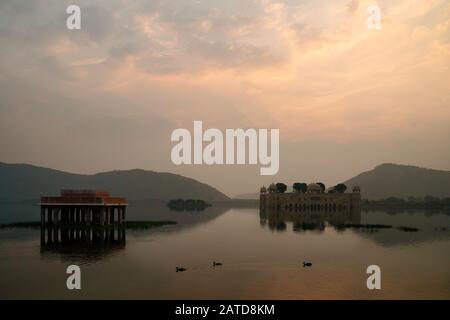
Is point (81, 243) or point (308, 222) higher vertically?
point (81, 243)

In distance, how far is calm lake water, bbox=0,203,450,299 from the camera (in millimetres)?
38125

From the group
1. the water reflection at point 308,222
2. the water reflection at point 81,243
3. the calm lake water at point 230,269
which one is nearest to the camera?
the calm lake water at point 230,269

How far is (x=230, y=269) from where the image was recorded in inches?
1897

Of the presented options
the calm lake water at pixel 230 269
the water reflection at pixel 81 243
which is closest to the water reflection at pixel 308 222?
the calm lake water at pixel 230 269

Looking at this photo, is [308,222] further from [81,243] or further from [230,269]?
[230,269]

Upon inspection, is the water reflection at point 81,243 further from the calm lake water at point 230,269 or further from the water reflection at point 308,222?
the water reflection at point 308,222

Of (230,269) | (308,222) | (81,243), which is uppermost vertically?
(81,243)

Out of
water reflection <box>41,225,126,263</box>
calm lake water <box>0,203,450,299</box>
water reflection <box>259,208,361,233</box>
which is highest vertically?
water reflection <box>41,225,126,263</box>

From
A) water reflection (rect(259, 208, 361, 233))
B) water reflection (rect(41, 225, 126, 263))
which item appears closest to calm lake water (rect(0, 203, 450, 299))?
water reflection (rect(41, 225, 126, 263))

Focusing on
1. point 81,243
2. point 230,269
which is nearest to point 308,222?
point 81,243

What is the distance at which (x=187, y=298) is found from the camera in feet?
118

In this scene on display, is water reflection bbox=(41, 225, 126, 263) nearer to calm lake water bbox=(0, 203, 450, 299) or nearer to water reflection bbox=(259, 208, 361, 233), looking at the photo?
calm lake water bbox=(0, 203, 450, 299)

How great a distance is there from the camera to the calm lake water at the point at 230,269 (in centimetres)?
3812
